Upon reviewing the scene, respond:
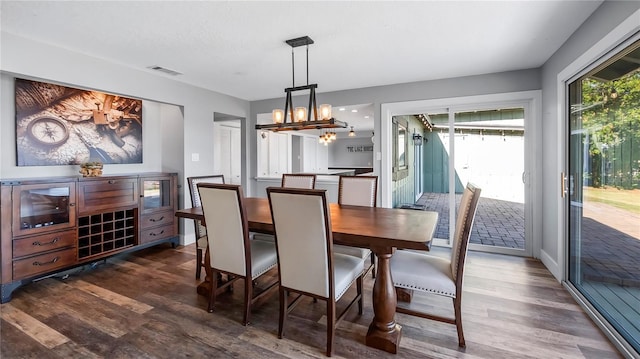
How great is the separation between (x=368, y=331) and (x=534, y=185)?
301cm

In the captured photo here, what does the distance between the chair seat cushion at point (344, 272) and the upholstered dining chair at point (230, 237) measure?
0.64m

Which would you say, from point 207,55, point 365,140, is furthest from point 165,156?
point 365,140

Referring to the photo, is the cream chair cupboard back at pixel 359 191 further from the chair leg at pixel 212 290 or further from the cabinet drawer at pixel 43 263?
the cabinet drawer at pixel 43 263

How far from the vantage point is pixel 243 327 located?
7.28 feet

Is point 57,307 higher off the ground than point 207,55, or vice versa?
point 207,55

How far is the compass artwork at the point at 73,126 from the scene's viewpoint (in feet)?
10.3

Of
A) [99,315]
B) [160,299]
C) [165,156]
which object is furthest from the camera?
[165,156]

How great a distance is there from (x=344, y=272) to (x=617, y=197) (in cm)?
200

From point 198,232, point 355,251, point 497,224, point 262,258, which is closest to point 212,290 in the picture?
point 262,258

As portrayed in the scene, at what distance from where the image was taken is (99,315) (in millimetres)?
2402

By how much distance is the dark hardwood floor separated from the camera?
6.33 ft

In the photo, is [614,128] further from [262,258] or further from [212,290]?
[212,290]

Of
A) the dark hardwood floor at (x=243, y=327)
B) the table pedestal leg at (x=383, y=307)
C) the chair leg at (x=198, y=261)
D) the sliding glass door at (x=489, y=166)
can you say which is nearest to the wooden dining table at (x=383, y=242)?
the table pedestal leg at (x=383, y=307)

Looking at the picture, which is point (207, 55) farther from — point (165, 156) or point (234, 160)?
point (234, 160)
